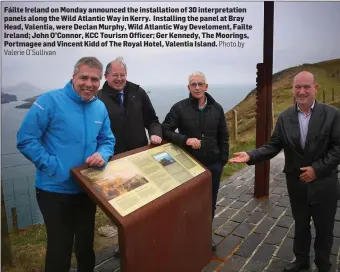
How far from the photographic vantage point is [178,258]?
7.60 ft

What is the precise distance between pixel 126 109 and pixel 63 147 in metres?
0.79

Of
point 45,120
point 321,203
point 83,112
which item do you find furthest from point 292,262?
point 45,120

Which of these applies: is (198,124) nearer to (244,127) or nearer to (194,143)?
(194,143)

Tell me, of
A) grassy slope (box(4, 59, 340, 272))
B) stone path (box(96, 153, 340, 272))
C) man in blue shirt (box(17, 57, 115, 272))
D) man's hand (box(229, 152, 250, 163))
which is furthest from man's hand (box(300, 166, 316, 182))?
grassy slope (box(4, 59, 340, 272))

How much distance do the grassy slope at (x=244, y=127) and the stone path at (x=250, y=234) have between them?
633 millimetres

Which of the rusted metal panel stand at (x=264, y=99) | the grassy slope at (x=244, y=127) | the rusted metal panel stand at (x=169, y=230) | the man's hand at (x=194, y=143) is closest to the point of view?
the rusted metal panel stand at (x=169, y=230)

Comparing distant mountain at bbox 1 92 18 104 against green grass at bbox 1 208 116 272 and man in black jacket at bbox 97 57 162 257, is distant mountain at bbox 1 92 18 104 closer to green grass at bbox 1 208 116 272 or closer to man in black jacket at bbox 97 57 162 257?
man in black jacket at bbox 97 57 162 257

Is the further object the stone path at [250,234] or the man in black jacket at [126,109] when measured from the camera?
the stone path at [250,234]

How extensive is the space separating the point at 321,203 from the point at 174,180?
1.12m

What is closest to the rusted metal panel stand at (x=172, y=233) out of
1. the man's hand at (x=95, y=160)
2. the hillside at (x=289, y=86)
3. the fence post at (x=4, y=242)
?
the man's hand at (x=95, y=160)

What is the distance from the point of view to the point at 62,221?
2018 millimetres

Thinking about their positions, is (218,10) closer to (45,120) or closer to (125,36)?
(125,36)

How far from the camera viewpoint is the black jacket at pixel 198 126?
272cm

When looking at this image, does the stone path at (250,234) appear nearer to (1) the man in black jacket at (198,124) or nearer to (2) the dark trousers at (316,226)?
(2) the dark trousers at (316,226)
